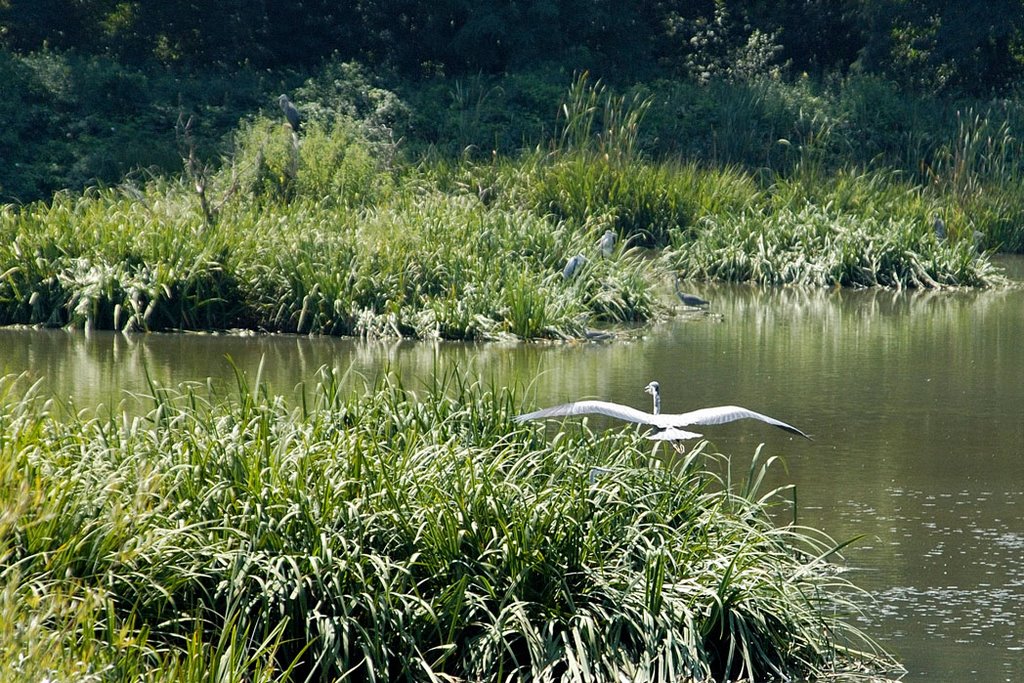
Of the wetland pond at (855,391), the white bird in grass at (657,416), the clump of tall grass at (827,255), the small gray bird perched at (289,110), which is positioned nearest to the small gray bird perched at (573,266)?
the wetland pond at (855,391)

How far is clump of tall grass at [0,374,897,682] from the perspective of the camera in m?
4.88

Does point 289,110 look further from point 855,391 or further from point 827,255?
point 855,391

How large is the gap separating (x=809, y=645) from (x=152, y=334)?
28.2 feet

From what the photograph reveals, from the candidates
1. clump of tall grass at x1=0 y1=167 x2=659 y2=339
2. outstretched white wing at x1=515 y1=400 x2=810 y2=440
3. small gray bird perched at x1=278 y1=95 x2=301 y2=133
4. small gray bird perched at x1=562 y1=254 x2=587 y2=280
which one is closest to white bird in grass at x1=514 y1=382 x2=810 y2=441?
outstretched white wing at x1=515 y1=400 x2=810 y2=440

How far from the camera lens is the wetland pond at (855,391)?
6.25 metres

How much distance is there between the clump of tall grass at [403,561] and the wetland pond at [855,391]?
620mm

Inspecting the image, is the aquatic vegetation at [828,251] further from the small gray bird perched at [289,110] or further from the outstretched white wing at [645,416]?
the outstretched white wing at [645,416]

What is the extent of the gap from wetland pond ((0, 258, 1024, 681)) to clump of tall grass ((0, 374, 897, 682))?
62 cm

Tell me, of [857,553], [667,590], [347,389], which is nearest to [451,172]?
[347,389]

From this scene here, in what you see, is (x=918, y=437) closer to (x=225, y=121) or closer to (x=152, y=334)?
(x=152, y=334)

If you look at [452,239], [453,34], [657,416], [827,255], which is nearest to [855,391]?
[452,239]

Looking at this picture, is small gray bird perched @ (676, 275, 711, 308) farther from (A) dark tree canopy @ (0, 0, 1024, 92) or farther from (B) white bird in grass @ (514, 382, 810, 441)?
(A) dark tree canopy @ (0, 0, 1024, 92)

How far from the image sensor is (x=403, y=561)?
5.13 meters

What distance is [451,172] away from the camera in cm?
1958
